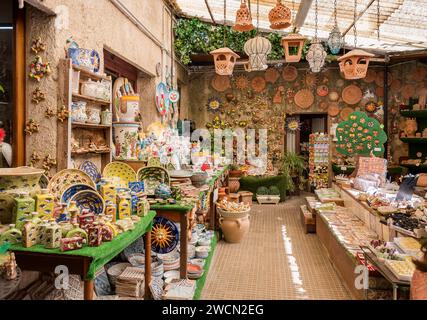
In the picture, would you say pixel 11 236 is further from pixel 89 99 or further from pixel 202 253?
pixel 202 253

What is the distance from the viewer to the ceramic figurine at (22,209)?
2.02 meters

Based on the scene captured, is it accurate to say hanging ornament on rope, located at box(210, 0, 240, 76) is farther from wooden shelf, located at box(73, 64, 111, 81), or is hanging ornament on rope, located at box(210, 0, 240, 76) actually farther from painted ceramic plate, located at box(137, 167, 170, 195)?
painted ceramic plate, located at box(137, 167, 170, 195)

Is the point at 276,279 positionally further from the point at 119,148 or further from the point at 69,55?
the point at 69,55

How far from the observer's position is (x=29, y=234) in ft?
6.28

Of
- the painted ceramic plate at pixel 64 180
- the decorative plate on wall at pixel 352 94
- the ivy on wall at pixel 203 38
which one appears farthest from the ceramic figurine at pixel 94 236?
the decorative plate on wall at pixel 352 94

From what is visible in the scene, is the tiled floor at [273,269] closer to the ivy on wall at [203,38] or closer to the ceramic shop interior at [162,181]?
the ceramic shop interior at [162,181]

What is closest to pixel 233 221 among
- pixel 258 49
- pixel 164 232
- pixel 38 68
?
pixel 164 232

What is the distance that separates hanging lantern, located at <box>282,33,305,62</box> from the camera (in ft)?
16.9

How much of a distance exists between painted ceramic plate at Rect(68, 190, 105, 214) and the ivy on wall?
21.1ft

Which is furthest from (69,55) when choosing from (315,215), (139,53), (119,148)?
(315,215)

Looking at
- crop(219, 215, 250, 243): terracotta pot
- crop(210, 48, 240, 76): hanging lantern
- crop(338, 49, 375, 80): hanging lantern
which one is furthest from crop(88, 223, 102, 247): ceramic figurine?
crop(338, 49, 375, 80): hanging lantern

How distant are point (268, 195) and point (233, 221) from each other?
3.85 meters

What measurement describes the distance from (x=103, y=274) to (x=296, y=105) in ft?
27.7

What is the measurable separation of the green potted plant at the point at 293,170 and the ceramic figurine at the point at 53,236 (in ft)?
25.9
